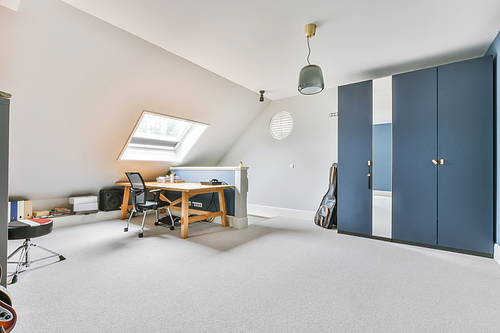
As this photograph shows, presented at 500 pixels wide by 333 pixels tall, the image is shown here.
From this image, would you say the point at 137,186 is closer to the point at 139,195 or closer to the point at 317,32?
the point at 139,195

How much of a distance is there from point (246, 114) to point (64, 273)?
4.38 m

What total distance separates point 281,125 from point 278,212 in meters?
2.02

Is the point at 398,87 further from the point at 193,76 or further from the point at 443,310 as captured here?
the point at 193,76

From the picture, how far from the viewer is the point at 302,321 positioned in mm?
1622

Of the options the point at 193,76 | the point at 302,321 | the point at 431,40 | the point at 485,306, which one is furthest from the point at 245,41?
the point at 485,306

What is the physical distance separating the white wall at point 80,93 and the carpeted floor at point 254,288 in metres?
1.26

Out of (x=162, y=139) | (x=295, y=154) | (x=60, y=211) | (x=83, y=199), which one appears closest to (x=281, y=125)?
(x=295, y=154)

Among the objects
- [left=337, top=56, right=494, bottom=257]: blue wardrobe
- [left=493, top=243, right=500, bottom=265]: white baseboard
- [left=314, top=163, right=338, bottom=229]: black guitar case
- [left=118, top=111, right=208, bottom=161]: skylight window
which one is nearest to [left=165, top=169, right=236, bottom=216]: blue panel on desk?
[left=118, top=111, right=208, bottom=161]: skylight window

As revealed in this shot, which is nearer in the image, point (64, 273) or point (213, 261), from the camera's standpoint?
point (64, 273)

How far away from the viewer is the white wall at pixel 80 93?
97.4 inches

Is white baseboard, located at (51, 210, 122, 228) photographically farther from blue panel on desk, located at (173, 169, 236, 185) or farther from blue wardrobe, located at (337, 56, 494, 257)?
blue wardrobe, located at (337, 56, 494, 257)

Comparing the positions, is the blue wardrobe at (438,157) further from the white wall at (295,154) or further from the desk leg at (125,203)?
the desk leg at (125,203)

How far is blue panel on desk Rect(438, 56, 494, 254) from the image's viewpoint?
2818mm

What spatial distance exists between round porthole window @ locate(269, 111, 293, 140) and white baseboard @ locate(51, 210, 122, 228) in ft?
12.5
